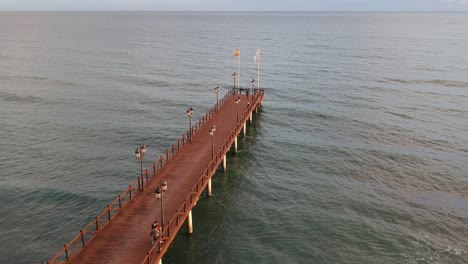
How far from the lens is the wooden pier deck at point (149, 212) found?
70.9 ft

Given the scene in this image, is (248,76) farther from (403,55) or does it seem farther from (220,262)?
(220,262)

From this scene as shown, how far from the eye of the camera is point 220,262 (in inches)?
998

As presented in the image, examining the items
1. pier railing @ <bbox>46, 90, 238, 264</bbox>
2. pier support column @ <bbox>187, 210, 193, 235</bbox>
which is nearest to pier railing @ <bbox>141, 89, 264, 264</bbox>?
pier railing @ <bbox>46, 90, 238, 264</bbox>

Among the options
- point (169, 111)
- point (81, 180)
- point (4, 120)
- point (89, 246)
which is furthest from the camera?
point (169, 111)

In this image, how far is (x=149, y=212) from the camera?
2584 centimetres

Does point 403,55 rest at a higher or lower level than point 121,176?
higher

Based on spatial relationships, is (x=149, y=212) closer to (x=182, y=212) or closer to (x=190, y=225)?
(x=182, y=212)

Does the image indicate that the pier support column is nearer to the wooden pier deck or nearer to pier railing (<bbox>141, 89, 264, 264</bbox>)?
the wooden pier deck

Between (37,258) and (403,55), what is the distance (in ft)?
359

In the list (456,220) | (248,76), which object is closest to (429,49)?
(248,76)

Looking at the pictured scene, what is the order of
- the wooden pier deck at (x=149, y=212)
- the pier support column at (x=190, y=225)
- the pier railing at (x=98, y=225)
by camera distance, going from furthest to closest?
the pier support column at (x=190, y=225), the wooden pier deck at (x=149, y=212), the pier railing at (x=98, y=225)

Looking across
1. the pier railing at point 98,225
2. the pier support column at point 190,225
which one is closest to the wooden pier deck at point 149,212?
the pier railing at point 98,225

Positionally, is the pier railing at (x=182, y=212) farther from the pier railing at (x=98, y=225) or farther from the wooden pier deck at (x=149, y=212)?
the pier railing at (x=98, y=225)

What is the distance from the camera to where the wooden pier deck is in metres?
21.6
